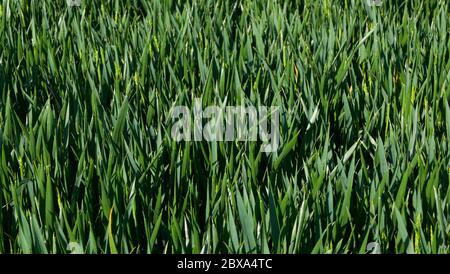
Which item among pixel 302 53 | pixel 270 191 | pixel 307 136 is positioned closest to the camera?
pixel 270 191

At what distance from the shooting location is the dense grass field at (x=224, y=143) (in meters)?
1.32

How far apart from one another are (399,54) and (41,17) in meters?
1.14

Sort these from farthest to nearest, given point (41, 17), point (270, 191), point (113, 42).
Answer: point (41, 17)
point (113, 42)
point (270, 191)

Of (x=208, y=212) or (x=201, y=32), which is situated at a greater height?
(x=201, y=32)

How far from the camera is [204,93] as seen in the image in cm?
178

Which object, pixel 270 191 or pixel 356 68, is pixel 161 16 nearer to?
pixel 356 68

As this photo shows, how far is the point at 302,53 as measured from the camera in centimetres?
210

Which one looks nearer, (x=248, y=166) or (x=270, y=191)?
(x=270, y=191)

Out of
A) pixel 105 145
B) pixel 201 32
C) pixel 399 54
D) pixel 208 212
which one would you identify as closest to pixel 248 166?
pixel 208 212

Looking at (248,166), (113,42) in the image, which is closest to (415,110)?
(248,166)

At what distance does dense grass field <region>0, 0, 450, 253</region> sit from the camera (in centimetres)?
132

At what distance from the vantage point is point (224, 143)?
159cm

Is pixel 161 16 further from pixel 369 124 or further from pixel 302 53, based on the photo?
pixel 369 124

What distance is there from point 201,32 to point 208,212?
1139 millimetres
